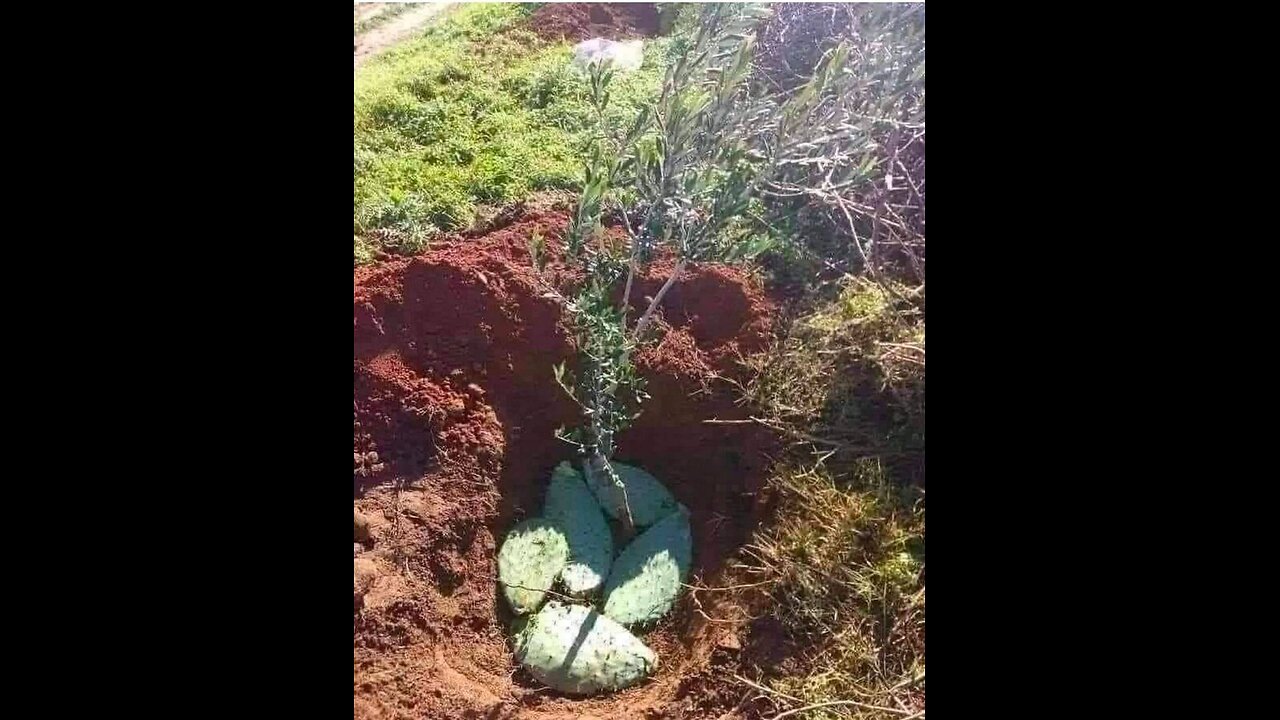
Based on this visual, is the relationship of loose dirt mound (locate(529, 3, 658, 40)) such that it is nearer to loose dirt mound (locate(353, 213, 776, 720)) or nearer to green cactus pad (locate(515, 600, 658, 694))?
loose dirt mound (locate(353, 213, 776, 720))

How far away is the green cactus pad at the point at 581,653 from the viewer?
8.64ft

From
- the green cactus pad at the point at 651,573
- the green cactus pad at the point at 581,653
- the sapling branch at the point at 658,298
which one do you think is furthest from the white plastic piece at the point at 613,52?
the green cactus pad at the point at 581,653

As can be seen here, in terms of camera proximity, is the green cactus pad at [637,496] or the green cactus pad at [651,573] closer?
the green cactus pad at [651,573]

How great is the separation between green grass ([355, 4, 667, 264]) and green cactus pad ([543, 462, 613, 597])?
1199mm

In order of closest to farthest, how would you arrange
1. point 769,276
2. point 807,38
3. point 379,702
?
point 379,702 → point 769,276 → point 807,38

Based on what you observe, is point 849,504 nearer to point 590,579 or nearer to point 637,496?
point 637,496

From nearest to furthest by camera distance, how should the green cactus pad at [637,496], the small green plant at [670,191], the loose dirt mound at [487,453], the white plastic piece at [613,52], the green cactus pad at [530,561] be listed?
the small green plant at [670,191]
the loose dirt mound at [487,453]
the green cactus pad at [530,561]
the green cactus pad at [637,496]
the white plastic piece at [613,52]

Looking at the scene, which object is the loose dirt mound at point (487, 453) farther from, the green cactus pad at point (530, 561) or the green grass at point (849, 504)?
the green grass at point (849, 504)
